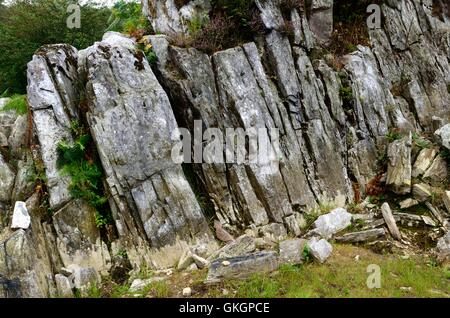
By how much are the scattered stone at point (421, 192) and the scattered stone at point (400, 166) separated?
0.20 m

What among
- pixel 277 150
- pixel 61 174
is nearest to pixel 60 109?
pixel 61 174

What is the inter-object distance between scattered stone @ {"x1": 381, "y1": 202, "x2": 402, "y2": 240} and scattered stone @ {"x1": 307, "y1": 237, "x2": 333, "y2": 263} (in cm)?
241

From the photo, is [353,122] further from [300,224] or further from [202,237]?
[202,237]


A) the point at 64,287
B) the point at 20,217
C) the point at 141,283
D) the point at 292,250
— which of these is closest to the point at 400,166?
the point at 292,250

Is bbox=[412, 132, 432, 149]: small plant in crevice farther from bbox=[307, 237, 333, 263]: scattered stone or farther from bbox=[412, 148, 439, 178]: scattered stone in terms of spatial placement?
bbox=[307, 237, 333, 263]: scattered stone

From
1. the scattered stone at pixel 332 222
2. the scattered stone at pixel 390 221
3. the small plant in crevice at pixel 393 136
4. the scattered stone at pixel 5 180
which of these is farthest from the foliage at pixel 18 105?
the small plant in crevice at pixel 393 136

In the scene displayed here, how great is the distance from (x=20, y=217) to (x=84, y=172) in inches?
74.9

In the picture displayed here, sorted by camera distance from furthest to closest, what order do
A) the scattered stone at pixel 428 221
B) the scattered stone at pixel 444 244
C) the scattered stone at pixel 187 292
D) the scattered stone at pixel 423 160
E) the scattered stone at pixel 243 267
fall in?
the scattered stone at pixel 423 160
the scattered stone at pixel 428 221
the scattered stone at pixel 444 244
the scattered stone at pixel 243 267
the scattered stone at pixel 187 292

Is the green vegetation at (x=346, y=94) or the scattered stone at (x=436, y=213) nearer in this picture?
the scattered stone at (x=436, y=213)

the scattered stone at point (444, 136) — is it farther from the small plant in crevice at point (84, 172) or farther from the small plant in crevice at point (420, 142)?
the small plant in crevice at point (84, 172)

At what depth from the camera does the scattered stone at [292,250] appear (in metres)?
9.09

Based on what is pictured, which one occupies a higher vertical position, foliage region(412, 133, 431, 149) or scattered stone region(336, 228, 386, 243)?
foliage region(412, 133, 431, 149)

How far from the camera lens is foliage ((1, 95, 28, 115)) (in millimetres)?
10391

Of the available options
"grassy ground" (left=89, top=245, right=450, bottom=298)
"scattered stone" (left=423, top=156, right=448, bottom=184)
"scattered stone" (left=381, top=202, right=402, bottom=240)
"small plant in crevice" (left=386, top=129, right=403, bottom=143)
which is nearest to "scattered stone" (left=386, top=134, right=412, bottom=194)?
"small plant in crevice" (left=386, top=129, right=403, bottom=143)
